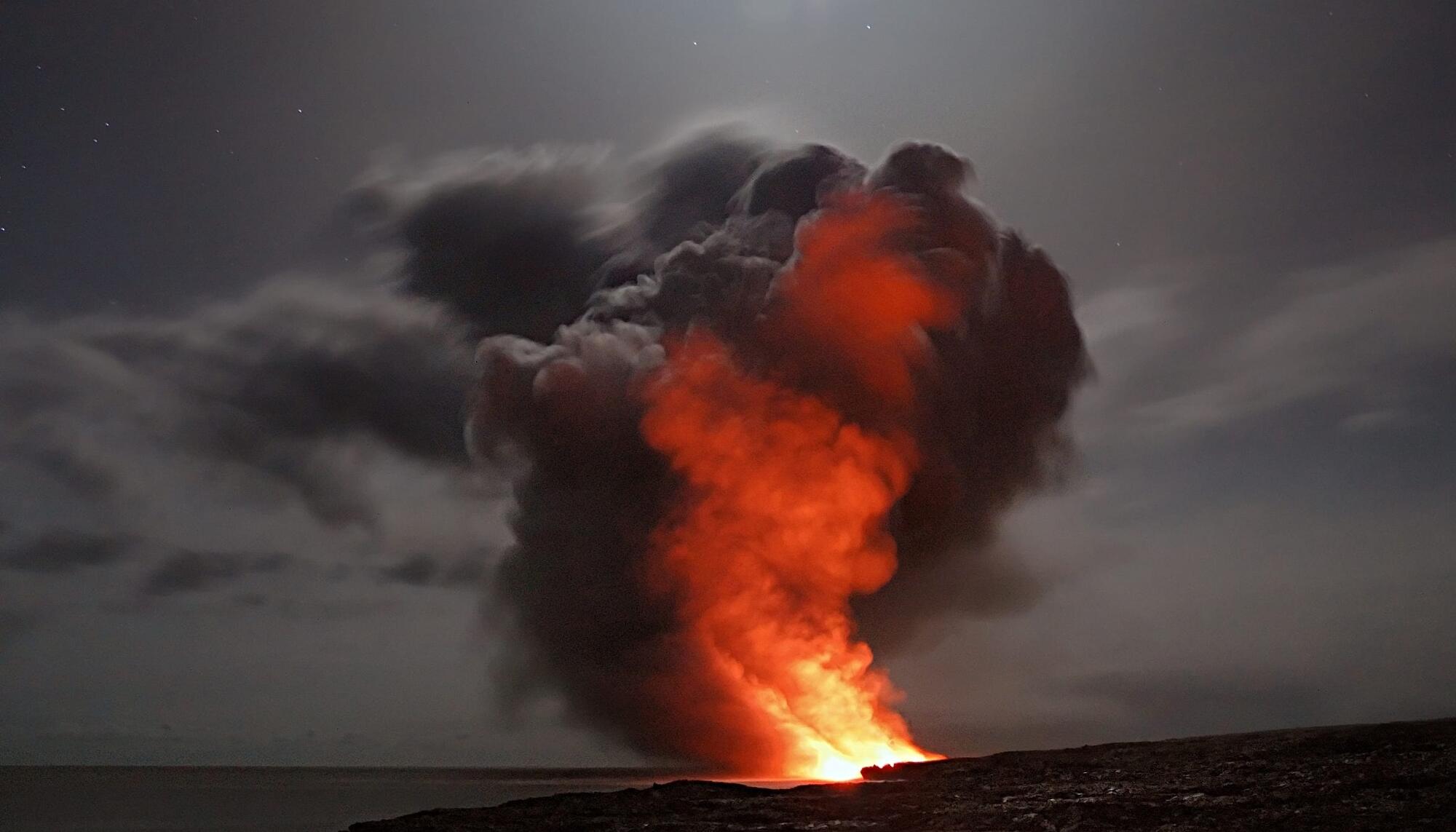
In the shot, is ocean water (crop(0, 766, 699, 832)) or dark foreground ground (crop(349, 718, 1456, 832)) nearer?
dark foreground ground (crop(349, 718, 1456, 832))

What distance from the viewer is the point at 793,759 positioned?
68500 mm

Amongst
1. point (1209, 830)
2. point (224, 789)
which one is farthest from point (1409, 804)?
point (224, 789)

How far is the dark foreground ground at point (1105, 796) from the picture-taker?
3784 centimetres

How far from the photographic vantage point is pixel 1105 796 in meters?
43.5

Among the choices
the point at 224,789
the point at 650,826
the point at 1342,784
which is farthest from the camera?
the point at 224,789

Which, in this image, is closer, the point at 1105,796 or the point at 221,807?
the point at 1105,796

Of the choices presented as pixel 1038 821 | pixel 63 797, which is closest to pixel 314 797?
pixel 63 797

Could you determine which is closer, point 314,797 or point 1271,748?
point 1271,748

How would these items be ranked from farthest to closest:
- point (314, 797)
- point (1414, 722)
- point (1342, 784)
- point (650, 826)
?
1. point (314, 797)
2. point (1414, 722)
3. point (650, 826)
4. point (1342, 784)

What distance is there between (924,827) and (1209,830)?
32.3ft

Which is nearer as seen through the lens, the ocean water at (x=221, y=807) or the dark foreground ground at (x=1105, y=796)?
the dark foreground ground at (x=1105, y=796)

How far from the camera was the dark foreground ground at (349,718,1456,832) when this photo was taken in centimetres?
3784

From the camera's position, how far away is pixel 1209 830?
119 feet

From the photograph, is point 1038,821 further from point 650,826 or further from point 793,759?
point 793,759
